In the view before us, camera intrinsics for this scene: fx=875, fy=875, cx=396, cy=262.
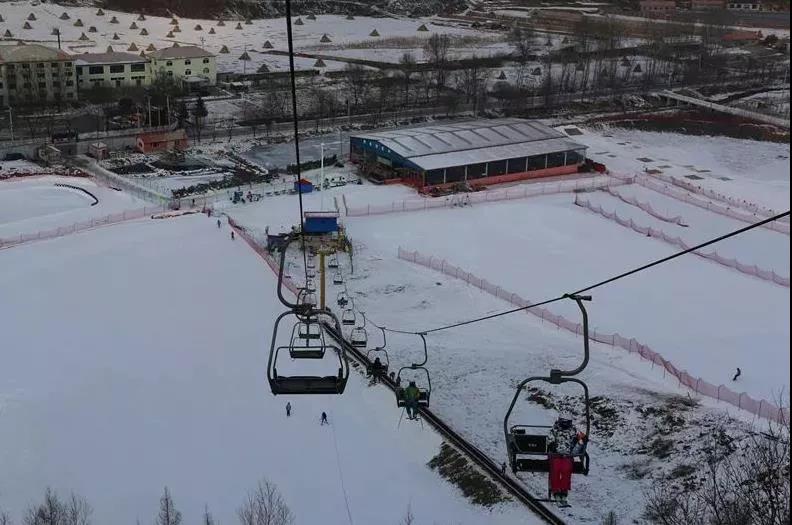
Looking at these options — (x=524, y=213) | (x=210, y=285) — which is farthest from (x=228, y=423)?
(x=524, y=213)

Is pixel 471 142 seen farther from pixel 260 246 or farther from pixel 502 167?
pixel 260 246

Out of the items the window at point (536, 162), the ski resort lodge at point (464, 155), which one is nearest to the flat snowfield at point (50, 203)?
the ski resort lodge at point (464, 155)

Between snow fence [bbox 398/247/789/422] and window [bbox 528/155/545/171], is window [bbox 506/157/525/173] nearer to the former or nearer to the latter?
window [bbox 528/155/545/171]

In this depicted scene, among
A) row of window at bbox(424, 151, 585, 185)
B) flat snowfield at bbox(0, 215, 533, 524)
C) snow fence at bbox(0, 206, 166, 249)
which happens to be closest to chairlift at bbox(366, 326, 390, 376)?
flat snowfield at bbox(0, 215, 533, 524)

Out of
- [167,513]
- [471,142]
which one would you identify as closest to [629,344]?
[167,513]

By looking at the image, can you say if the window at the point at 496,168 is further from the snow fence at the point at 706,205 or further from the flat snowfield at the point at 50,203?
the flat snowfield at the point at 50,203

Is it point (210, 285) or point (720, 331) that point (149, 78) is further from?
point (720, 331)

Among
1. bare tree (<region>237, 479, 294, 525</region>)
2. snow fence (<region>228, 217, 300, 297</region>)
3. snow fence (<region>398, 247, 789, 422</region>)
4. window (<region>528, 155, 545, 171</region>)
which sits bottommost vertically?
bare tree (<region>237, 479, 294, 525</region>)
